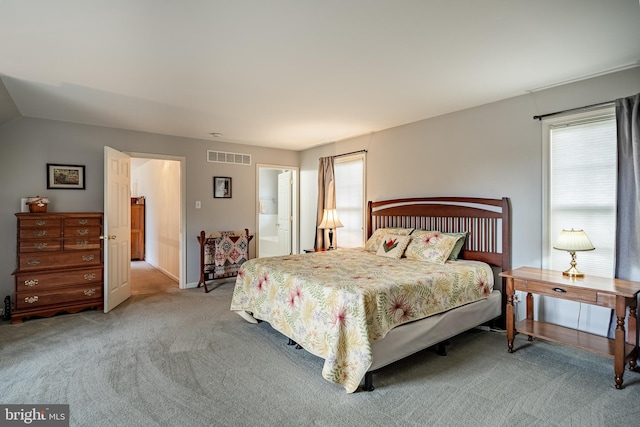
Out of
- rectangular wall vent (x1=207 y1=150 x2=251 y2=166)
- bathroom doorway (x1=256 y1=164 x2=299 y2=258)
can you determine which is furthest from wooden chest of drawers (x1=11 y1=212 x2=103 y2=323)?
bathroom doorway (x1=256 y1=164 x2=299 y2=258)

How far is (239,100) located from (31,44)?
1.65 meters

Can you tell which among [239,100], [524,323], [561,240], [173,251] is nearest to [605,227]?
[561,240]

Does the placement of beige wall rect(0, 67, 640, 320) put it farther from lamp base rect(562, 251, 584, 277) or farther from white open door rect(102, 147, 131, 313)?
lamp base rect(562, 251, 584, 277)

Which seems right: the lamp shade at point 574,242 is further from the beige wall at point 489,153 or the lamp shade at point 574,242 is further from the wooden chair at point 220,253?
the wooden chair at point 220,253

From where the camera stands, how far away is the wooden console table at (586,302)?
2240mm

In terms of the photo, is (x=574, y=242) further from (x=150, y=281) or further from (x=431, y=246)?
(x=150, y=281)

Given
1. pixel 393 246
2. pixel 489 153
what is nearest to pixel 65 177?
pixel 393 246

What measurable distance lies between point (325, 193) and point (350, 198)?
1.70ft

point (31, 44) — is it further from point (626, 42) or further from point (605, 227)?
point (605, 227)

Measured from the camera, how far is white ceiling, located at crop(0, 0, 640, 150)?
73.8 inches

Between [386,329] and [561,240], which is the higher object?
[561,240]

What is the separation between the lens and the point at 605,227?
2.79 meters

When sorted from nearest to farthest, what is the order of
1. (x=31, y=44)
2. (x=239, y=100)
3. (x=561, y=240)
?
1. (x=31, y=44)
2. (x=561, y=240)
3. (x=239, y=100)

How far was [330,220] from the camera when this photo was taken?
514 cm
